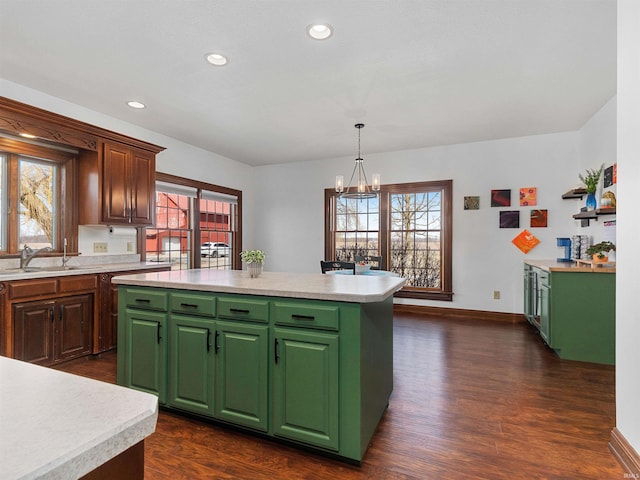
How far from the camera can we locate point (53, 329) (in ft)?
11.0

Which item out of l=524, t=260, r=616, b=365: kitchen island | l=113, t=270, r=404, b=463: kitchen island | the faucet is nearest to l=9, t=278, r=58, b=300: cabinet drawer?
the faucet

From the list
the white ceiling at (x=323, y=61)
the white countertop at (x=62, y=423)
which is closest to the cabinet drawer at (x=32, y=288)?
the white ceiling at (x=323, y=61)

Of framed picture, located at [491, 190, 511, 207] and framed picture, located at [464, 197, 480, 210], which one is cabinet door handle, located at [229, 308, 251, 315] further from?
framed picture, located at [491, 190, 511, 207]

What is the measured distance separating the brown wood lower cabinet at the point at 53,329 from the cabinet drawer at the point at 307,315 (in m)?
2.62

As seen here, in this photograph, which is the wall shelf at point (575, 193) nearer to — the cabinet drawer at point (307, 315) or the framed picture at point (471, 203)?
the framed picture at point (471, 203)

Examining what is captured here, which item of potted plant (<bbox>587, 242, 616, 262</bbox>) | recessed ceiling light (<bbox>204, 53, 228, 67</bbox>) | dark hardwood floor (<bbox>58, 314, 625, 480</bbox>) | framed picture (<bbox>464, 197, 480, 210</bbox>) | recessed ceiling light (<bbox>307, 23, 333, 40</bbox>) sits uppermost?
recessed ceiling light (<bbox>307, 23, 333, 40</bbox>)

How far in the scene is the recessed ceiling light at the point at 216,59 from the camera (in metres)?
2.88

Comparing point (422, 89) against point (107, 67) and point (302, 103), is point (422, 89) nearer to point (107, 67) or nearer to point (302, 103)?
point (302, 103)

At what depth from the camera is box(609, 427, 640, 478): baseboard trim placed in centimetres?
179

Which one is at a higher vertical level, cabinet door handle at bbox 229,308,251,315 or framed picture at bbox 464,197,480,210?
framed picture at bbox 464,197,480,210

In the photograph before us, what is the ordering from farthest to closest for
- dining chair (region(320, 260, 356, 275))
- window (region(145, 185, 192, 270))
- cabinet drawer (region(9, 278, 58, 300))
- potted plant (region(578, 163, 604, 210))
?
window (region(145, 185, 192, 270))
dining chair (region(320, 260, 356, 275))
potted plant (region(578, 163, 604, 210))
cabinet drawer (region(9, 278, 58, 300))

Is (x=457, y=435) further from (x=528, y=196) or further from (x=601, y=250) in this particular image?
(x=528, y=196)

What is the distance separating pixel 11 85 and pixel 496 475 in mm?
5085

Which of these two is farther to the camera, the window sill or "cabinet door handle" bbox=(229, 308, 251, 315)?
the window sill
